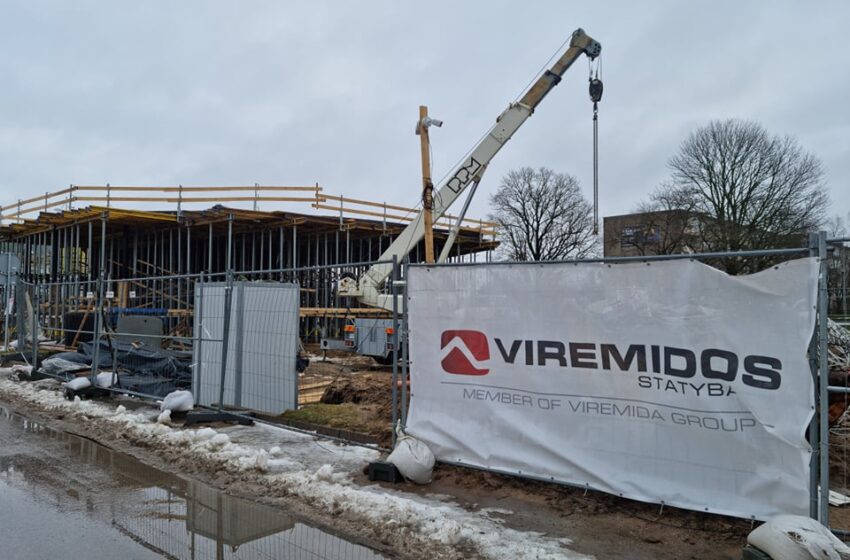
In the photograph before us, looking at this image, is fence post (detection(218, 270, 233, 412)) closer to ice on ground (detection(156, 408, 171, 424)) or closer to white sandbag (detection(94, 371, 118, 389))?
ice on ground (detection(156, 408, 171, 424))

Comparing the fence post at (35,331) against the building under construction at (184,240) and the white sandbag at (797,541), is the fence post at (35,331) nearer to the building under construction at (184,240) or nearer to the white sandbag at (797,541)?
the building under construction at (184,240)

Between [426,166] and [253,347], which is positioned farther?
[426,166]

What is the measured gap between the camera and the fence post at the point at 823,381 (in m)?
4.25

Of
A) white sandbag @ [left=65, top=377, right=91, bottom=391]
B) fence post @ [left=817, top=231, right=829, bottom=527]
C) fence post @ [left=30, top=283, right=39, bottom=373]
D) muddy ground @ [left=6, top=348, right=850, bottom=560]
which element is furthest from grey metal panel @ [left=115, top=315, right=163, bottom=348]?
fence post @ [left=817, top=231, right=829, bottom=527]

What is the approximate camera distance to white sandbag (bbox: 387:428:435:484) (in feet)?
19.7

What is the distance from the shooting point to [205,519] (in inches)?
210

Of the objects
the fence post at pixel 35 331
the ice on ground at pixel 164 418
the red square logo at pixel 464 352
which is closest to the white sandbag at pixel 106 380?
the ice on ground at pixel 164 418

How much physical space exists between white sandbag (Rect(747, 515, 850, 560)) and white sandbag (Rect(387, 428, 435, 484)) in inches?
118

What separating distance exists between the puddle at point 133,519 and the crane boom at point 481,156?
32.5ft

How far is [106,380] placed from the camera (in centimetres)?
1147

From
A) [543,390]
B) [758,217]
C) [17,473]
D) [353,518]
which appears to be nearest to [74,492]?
[17,473]

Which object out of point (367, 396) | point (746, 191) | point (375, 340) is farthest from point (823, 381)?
point (746, 191)

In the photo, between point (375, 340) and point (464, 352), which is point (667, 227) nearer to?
point (375, 340)

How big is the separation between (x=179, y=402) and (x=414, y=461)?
4.85 metres
